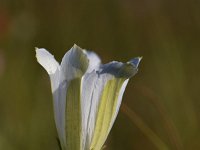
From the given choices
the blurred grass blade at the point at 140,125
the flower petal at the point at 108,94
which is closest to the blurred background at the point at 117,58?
the blurred grass blade at the point at 140,125

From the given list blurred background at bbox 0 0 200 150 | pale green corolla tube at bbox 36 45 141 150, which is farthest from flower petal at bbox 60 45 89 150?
blurred background at bbox 0 0 200 150

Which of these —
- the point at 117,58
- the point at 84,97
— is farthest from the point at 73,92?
the point at 117,58

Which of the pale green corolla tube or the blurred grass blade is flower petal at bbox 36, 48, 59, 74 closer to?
the pale green corolla tube

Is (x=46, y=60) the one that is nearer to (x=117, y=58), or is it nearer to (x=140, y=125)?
(x=140, y=125)

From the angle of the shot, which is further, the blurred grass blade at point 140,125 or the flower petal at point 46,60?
the blurred grass blade at point 140,125

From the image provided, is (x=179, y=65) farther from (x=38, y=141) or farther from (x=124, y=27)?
(x=38, y=141)

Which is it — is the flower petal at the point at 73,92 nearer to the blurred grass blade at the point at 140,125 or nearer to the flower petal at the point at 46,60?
the flower petal at the point at 46,60

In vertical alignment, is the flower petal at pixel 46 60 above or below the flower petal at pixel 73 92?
above
